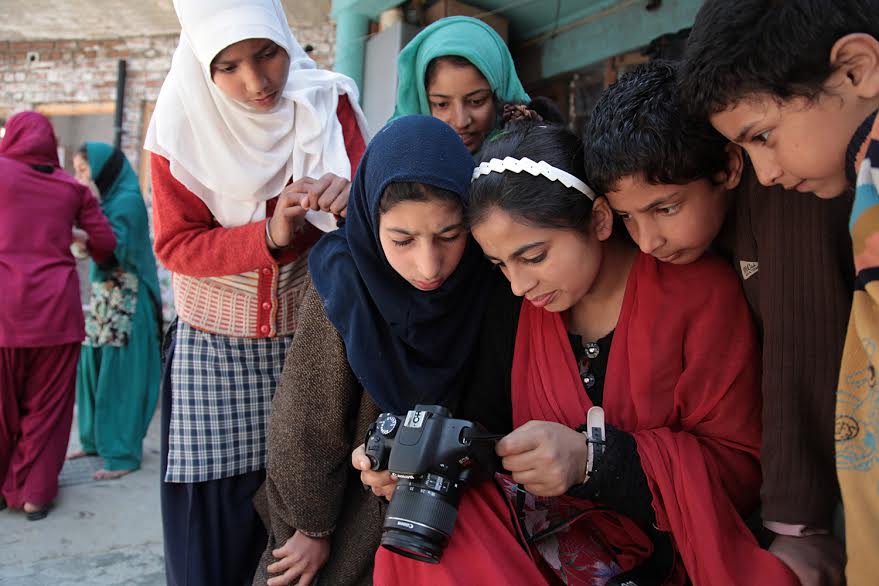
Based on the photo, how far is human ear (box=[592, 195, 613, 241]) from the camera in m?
1.58

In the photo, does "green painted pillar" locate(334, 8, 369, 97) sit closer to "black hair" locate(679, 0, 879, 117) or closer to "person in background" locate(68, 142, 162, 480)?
"person in background" locate(68, 142, 162, 480)

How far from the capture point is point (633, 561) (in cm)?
148

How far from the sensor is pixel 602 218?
1.59 meters

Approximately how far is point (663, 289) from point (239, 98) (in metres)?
1.28

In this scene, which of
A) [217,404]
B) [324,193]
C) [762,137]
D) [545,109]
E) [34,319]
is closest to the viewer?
[762,137]

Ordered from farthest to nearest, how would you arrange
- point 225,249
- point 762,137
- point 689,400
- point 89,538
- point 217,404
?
point 89,538
point 217,404
point 225,249
point 689,400
point 762,137

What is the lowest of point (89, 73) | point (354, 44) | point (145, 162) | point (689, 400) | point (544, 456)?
point (544, 456)

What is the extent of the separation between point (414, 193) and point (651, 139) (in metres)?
0.53

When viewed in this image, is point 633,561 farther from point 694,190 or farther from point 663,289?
point 694,190

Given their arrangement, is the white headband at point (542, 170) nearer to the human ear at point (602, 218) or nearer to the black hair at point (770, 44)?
the human ear at point (602, 218)

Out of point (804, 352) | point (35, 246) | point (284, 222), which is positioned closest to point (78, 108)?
point (35, 246)

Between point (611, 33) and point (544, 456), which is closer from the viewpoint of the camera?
point (544, 456)

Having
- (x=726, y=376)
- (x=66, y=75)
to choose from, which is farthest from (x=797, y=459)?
(x=66, y=75)

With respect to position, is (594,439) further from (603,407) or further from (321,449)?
(321,449)
